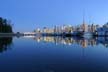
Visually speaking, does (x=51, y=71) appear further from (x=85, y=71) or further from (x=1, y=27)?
(x=1, y=27)

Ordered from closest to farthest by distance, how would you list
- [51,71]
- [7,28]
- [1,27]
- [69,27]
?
[51,71] < [1,27] < [7,28] < [69,27]

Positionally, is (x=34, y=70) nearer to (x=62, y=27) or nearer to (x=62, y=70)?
(x=62, y=70)

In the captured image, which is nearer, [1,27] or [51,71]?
[51,71]

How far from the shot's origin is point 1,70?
1213 centimetres

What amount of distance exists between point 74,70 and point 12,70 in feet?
8.73

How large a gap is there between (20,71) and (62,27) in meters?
176

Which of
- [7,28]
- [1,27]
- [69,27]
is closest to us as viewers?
[1,27]

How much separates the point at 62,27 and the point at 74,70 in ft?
574

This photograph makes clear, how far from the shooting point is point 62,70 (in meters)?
12.2

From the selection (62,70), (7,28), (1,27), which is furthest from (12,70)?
(7,28)

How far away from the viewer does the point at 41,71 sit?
11.8 meters

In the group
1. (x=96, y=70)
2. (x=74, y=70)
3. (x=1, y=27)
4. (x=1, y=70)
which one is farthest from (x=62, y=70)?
(x=1, y=27)

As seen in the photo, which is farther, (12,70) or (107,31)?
(107,31)

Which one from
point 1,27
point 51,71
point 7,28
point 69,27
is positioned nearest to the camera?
point 51,71
